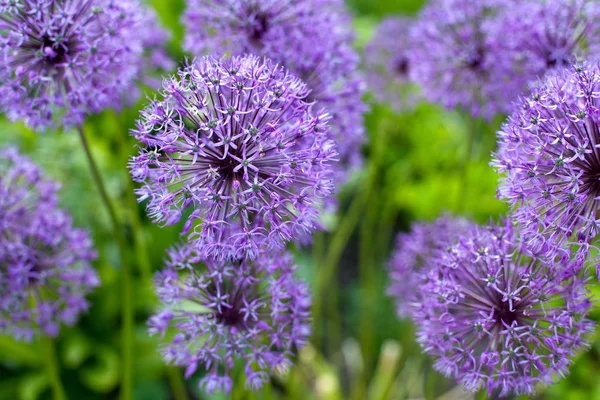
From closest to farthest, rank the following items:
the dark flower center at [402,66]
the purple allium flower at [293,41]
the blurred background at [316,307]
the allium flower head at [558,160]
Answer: the allium flower head at [558,160]
the purple allium flower at [293,41]
the blurred background at [316,307]
the dark flower center at [402,66]

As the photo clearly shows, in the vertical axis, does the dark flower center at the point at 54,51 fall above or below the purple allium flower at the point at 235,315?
above

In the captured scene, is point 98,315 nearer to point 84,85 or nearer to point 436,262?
point 84,85

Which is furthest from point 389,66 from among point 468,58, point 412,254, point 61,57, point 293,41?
point 61,57

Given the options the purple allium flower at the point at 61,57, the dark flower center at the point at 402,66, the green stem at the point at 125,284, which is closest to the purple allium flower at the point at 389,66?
the dark flower center at the point at 402,66

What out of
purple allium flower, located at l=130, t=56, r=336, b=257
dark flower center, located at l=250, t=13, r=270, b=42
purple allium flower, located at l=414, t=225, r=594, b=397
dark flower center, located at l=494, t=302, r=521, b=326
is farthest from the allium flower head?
dark flower center, located at l=250, t=13, r=270, b=42

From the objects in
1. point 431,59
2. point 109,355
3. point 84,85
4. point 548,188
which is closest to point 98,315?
point 109,355

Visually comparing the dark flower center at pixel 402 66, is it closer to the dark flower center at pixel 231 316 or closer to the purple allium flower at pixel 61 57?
the purple allium flower at pixel 61 57
